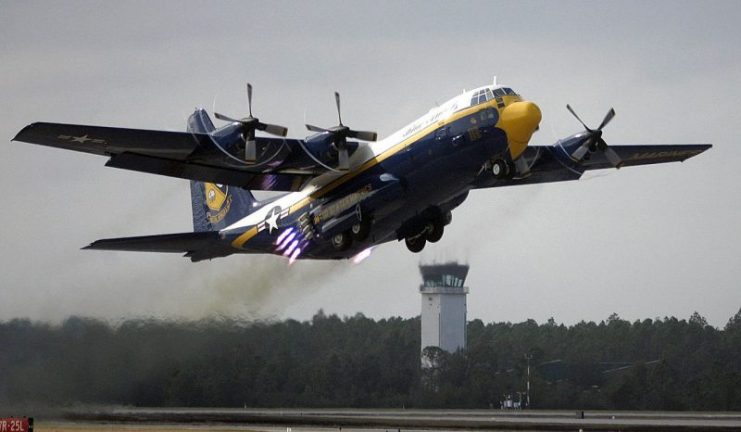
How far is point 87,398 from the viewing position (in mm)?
50531

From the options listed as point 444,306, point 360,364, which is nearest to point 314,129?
point 360,364

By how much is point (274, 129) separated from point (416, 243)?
881cm

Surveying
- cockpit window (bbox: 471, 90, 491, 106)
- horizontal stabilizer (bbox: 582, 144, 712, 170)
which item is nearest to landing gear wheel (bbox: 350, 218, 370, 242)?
cockpit window (bbox: 471, 90, 491, 106)

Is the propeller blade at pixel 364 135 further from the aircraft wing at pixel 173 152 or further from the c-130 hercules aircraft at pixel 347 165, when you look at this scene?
the aircraft wing at pixel 173 152

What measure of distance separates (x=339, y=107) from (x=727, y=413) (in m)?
41.7

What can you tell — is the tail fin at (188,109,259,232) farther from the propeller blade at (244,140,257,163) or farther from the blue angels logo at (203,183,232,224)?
the propeller blade at (244,140,257,163)

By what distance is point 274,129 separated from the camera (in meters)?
Result: 43.6

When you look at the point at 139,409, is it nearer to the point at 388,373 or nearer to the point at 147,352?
the point at 147,352

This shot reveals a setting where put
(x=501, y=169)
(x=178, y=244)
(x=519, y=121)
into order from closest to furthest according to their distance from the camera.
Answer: (x=519, y=121) < (x=501, y=169) < (x=178, y=244)

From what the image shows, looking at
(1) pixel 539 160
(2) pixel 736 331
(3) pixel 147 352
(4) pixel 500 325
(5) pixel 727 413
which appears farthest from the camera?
(4) pixel 500 325

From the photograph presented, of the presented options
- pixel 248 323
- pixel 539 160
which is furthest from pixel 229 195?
pixel 539 160

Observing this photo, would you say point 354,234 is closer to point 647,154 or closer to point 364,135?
point 364,135

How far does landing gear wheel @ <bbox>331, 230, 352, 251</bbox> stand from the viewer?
46.4 metres

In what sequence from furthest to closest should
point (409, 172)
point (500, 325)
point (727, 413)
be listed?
1. point (500, 325)
2. point (727, 413)
3. point (409, 172)
